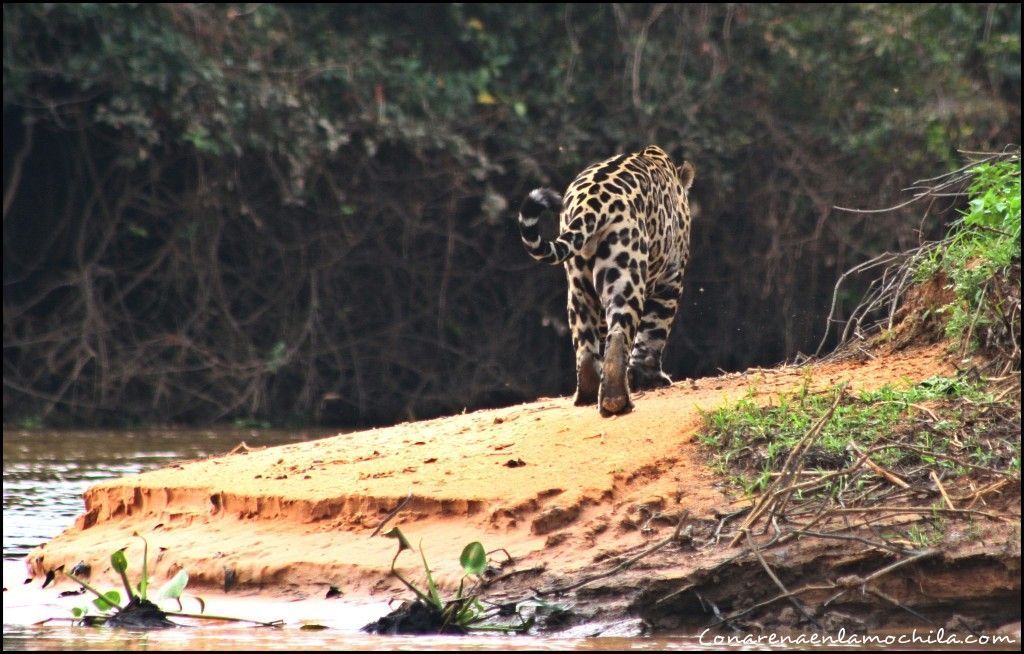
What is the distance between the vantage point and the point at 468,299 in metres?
14.2

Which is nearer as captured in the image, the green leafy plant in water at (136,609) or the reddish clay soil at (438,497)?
the green leafy plant in water at (136,609)

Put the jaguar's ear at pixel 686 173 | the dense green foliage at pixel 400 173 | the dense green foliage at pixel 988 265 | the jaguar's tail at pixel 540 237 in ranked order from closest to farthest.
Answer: the dense green foliage at pixel 988 265
the jaguar's tail at pixel 540 237
the jaguar's ear at pixel 686 173
the dense green foliage at pixel 400 173

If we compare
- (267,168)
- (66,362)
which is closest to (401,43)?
(267,168)

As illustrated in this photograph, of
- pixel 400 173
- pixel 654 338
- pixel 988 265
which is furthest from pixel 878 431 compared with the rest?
pixel 400 173

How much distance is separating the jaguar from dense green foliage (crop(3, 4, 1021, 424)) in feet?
17.5

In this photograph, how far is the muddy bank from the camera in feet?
17.3

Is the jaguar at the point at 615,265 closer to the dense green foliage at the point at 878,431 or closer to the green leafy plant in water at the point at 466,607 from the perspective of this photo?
the dense green foliage at the point at 878,431

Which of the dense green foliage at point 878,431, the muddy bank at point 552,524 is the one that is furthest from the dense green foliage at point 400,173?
the dense green foliage at point 878,431

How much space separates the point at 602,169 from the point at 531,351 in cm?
642

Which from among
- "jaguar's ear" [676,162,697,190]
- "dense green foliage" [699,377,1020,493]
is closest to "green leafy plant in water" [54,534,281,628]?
"dense green foliage" [699,377,1020,493]

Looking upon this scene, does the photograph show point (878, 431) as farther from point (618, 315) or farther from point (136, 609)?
point (136, 609)

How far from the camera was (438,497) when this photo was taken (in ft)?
20.5

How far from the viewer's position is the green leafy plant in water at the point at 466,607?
210 inches

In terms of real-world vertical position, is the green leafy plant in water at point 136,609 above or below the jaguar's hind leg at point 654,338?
below
